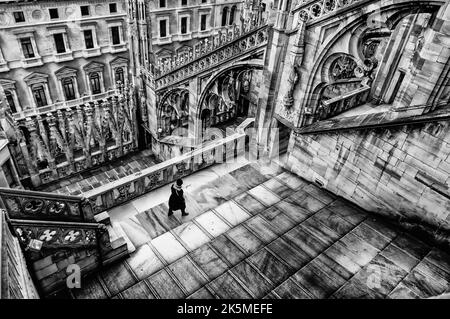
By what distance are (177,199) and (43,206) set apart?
3422 millimetres

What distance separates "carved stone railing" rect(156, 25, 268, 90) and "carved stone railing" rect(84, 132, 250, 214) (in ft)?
16.6

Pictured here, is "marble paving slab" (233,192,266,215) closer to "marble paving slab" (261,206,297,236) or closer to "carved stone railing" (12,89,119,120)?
"marble paving slab" (261,206,297,236)

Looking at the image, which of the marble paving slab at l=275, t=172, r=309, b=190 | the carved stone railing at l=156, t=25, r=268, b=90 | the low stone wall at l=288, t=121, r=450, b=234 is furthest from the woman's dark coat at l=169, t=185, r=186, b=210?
the carved stone railing at l=156, t=25, r=268, b=90

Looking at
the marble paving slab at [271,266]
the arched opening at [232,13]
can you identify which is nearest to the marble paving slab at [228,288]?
the marble paving slab at [271,266]

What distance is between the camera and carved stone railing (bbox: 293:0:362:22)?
8.53m

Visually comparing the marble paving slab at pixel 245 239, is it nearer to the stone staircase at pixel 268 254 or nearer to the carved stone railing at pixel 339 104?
the stone staircase at pixel 268 254

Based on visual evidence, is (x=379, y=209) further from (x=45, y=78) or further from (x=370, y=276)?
(x=45, y=78)

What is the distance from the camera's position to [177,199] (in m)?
9.23

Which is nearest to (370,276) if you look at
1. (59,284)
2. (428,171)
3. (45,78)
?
(428,171)

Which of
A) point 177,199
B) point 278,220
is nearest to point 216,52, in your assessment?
point 177,199

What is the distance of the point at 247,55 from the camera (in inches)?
609

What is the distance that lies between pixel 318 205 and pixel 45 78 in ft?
100

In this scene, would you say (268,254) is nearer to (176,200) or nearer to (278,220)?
(278,220)

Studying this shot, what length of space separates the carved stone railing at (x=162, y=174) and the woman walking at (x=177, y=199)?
61.1 inches
